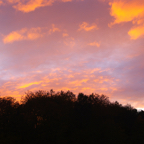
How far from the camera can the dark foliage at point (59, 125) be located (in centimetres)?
4031

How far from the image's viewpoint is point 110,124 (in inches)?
1740

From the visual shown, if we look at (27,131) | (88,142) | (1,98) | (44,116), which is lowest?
(88,142)

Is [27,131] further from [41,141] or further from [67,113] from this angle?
[67,113]

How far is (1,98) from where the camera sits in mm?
50750

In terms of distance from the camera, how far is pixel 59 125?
143 ft

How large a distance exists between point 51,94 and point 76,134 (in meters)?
22.2

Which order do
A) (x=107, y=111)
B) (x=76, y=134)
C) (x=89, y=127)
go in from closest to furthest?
(x=76, y=134) < (x=89, y=127) < (x=107, y=111)

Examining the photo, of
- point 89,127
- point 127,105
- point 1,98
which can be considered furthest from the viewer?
point 127,105

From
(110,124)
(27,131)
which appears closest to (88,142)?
(110,124)

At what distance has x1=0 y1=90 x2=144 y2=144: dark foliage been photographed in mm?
40312

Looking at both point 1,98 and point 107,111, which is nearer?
point 1,98

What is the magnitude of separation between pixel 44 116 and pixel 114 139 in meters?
17.9

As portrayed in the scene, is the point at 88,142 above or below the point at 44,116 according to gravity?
below

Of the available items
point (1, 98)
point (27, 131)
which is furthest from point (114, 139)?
point (1, 98)
